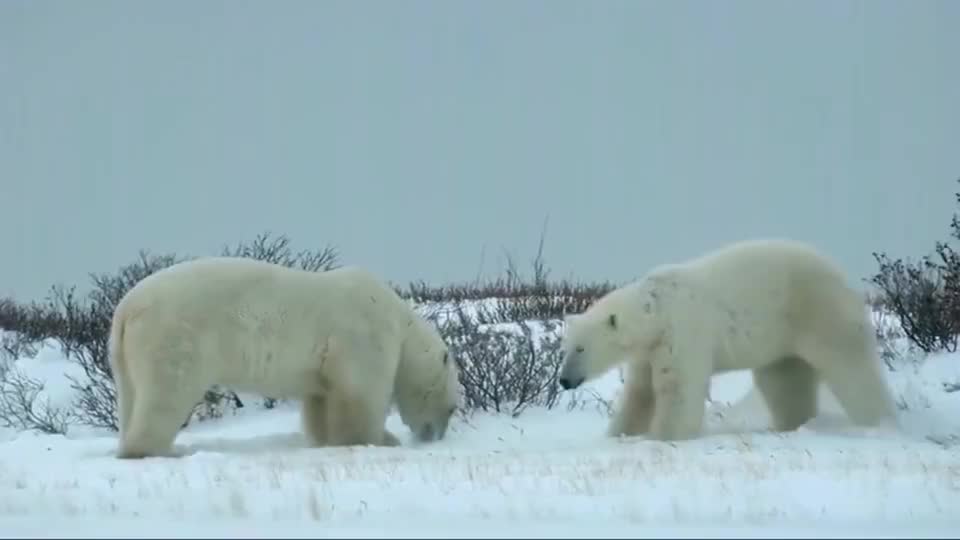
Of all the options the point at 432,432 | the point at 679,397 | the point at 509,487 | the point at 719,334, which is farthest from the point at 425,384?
the point at 509,487

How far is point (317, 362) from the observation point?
817 centimetres

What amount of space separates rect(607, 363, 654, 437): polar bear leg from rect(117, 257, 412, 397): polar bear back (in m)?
1.68

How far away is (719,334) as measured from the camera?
848 cm

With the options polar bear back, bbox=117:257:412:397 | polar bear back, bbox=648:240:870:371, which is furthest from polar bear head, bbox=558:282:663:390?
polar bear back, bbox=117:257:412:397

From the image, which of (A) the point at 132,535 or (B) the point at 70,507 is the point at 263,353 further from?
(A) the point at 132,535

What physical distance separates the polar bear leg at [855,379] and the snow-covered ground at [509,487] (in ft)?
0.76

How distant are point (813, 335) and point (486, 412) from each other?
322 centimetres

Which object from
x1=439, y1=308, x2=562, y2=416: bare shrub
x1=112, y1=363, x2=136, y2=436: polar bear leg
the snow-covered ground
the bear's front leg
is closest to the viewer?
the snow-covered ground

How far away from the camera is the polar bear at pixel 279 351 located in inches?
287

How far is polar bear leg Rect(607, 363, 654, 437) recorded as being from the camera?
8641mm

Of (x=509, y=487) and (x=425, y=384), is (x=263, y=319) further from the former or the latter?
(x=509, y=487)

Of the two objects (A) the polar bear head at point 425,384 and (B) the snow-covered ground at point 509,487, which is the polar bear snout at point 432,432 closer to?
(A) the polar bear head at point 425,384

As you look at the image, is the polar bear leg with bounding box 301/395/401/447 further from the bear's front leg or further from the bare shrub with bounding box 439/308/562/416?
the bare shrub with bounding box 439/308/562/416

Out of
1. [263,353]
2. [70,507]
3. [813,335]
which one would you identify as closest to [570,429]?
[813,335]
